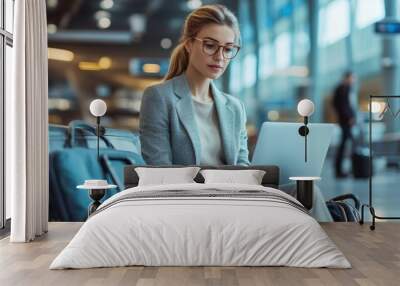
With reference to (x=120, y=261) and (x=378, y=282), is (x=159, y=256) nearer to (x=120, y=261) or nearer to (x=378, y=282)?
(x=120, y=261)

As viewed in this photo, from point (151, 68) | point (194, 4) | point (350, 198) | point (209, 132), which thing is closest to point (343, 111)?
point (350, 198)

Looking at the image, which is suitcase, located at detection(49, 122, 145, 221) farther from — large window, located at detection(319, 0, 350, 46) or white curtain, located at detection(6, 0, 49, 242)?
large window, located at detection(319, 0, 350, 46)

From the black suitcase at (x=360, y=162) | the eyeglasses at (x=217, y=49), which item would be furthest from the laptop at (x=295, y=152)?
the eyeglasses at (x=217, y=49)

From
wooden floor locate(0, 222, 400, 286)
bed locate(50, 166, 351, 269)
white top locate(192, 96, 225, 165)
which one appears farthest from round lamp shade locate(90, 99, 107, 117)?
bed locate(50, 166, 351, 269)

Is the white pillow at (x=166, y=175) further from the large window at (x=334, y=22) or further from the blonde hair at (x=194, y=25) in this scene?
the large window at (x=334, y=22)

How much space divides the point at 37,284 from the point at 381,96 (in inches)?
163

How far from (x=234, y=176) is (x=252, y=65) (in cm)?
135

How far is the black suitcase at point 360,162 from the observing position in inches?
259

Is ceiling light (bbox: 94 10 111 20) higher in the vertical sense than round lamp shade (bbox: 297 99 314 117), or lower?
higher

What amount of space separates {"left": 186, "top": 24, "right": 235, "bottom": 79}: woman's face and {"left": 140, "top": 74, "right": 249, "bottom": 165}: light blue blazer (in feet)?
0.56

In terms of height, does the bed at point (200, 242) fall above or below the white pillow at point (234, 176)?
below

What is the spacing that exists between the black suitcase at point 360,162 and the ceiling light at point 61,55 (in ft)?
10.6

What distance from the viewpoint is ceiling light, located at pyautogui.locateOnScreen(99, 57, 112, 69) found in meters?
6.63

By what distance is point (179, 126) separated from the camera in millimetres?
6387
